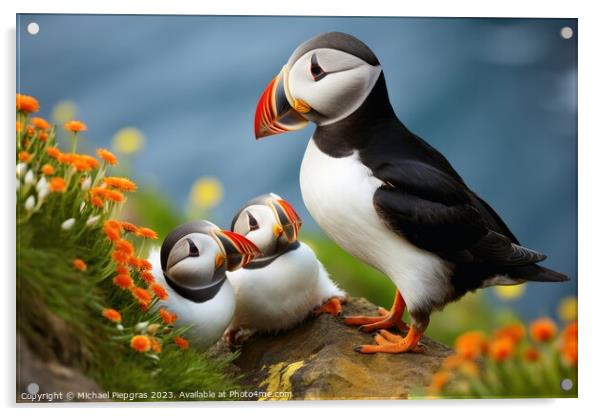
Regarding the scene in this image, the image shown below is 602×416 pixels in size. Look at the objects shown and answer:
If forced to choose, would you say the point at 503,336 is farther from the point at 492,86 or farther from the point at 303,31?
the point at 303,31

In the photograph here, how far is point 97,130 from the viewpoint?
2.80 meters

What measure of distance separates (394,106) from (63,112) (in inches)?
45.1

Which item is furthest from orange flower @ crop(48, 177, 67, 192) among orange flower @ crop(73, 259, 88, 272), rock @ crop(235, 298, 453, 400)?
rock @ crop(235, 298, 453, 400)

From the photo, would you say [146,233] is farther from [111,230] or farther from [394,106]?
[394,106]

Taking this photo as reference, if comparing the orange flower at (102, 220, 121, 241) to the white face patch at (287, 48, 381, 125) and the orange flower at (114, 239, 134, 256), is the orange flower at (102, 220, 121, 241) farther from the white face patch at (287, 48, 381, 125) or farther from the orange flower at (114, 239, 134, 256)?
the white face patch at (287, 48, 381, 125)

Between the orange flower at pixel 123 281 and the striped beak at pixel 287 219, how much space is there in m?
0.57

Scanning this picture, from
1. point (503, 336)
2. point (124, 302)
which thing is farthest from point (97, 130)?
point (503, 336)

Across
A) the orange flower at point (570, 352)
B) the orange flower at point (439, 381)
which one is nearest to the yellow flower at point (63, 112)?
the orange flower at point (439, 381)

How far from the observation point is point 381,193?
99.0 inches

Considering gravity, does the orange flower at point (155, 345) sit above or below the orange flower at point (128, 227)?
below

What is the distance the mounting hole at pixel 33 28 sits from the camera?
8.95ft

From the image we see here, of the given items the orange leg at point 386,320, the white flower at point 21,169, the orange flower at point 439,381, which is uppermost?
the white flower at point 21,169

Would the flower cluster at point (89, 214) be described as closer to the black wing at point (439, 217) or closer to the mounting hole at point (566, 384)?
the black wing at point (439, 217)

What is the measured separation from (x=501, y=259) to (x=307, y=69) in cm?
89
